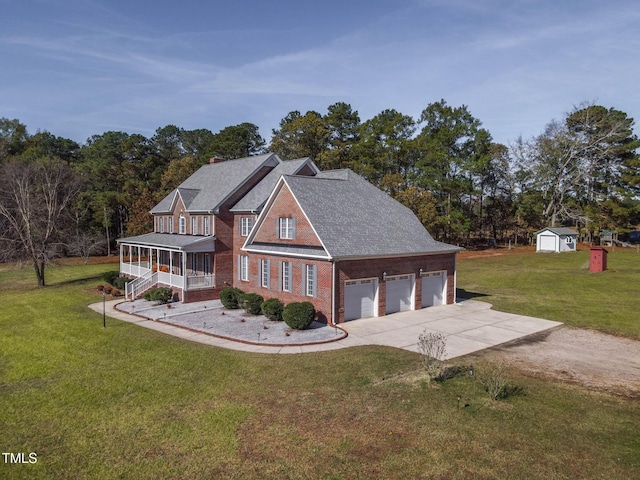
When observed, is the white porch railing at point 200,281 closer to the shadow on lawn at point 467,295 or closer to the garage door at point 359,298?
the garage door at point 359,298

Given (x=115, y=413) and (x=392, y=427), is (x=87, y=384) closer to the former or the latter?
(x=115, y=413)

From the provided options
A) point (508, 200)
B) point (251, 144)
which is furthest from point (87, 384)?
point (508, 200)

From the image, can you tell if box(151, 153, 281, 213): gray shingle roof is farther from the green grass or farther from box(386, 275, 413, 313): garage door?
the green grass

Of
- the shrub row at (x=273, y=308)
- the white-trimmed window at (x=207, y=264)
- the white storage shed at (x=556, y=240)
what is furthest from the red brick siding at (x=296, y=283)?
the white storage shed at (x=556, y=240)

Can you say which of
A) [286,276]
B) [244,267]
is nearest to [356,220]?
[286,276]

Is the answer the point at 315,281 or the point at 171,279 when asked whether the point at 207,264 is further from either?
the point at 315,281

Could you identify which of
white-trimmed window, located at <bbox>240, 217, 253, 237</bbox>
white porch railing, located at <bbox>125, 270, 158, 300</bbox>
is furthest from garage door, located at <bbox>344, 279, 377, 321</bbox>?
white porch railing, located at <bbox>125, 270, 158, 300</bbox>
